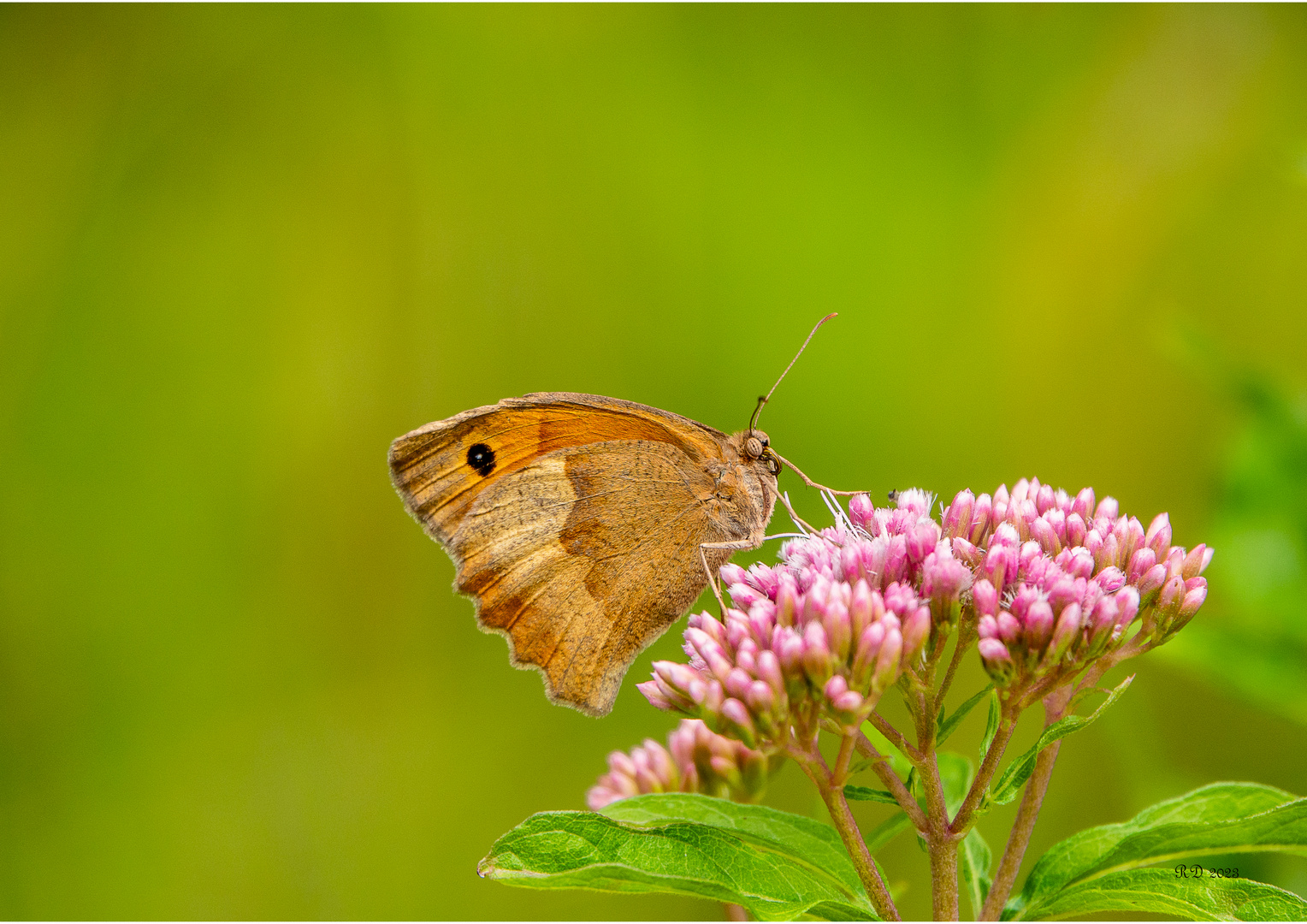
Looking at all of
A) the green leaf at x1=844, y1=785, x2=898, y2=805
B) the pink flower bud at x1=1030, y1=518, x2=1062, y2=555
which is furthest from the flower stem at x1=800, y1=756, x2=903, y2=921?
the pink flower bud at x1=1030, y1=518, x2=1062, y2=555

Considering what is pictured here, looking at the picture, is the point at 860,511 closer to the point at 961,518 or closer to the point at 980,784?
the point at 961,518

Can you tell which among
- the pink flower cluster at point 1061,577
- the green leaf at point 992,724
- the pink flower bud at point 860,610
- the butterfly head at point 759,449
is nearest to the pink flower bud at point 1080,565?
the pink flower cluster at point 1061,577

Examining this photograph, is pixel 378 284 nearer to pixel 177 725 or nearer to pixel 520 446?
pixel 177 725

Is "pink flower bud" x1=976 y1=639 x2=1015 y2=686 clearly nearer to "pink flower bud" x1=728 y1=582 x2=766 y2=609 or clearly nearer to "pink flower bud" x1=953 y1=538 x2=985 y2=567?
"pink flower bud" x1=953 y1=538 x2=985 y2=567

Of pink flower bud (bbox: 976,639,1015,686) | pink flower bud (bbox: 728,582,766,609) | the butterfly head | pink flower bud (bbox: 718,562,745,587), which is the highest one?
the butterfly head

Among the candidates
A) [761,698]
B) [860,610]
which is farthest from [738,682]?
[860,610]
